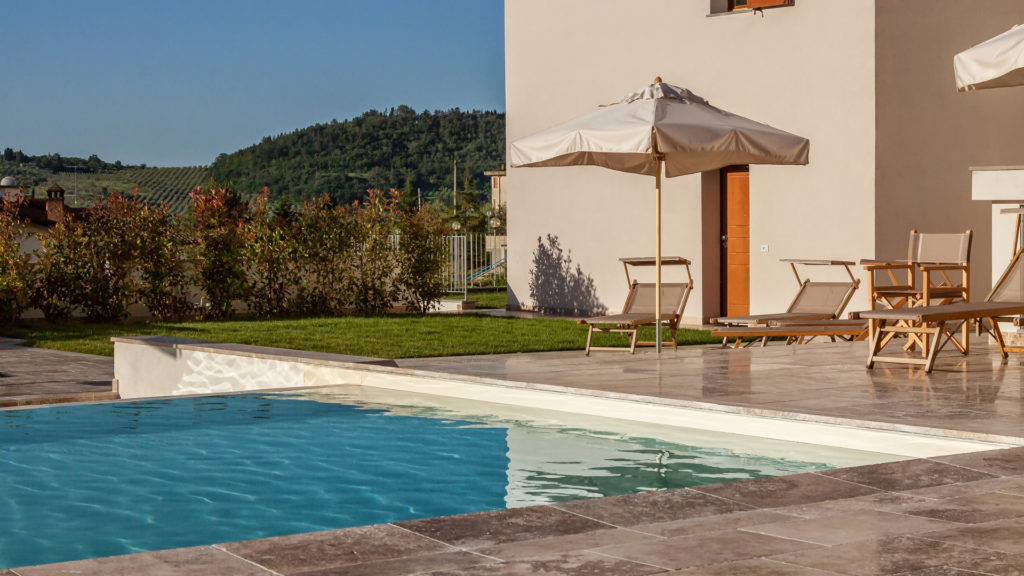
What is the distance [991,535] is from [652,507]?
1.10 metres

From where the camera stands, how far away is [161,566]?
3277mm

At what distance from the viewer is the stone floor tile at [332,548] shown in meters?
3.31

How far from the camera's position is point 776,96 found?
567 inches

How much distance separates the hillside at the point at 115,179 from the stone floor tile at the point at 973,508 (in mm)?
92657

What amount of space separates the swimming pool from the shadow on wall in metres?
9.14

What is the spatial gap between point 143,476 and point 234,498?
0.80 m

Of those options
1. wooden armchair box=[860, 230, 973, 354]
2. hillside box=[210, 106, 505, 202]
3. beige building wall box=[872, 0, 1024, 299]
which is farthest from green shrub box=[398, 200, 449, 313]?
hillside box=[210, 106, 505, 202]

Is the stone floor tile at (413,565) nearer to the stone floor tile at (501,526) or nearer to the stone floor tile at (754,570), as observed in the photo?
the stone floor tile at (501,526)

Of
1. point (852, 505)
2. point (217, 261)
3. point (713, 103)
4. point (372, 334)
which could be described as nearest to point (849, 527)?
point (852, 505)

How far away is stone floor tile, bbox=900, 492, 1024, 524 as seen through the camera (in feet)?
12.5

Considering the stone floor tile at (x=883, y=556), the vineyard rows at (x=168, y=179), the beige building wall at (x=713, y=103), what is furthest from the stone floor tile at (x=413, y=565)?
the vineyard rows at (x=168, y=179)

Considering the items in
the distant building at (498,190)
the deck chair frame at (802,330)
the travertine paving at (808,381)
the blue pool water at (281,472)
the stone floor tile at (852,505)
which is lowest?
the blue pool water at (281,472)

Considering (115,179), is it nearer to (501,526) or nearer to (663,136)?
(663,136)

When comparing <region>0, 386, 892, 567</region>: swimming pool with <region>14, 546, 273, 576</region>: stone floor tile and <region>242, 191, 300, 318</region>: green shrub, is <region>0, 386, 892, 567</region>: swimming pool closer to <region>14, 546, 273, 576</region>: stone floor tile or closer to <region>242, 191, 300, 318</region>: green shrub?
<region>14, 546, 273, 576</region>: stone floor tile
